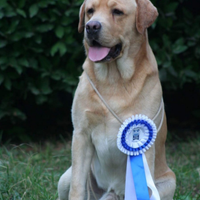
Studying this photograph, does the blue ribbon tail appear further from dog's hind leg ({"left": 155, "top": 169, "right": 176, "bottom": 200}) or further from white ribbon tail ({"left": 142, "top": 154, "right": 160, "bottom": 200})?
dog's hind leg ({"left": 155, "top": 169, "right": 176, "bottom": 200})

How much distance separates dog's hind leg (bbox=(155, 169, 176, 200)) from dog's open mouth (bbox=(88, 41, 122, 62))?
1019mm

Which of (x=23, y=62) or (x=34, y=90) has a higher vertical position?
(x=23, y=62)

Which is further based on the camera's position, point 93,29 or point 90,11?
point 90,11

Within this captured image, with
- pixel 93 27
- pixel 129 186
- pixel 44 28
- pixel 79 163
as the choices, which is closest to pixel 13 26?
pixel 44 28

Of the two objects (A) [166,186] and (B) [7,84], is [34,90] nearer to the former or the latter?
(B) [7,84]

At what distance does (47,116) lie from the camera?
19.4ft

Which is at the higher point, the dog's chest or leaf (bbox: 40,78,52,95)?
the dog's chest

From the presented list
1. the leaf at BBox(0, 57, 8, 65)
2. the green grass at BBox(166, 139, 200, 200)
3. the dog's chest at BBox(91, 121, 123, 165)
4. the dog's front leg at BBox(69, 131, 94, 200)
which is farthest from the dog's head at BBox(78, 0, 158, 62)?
the leaf at BBox(0, 57, 8, 65)

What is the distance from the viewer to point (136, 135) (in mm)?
3207

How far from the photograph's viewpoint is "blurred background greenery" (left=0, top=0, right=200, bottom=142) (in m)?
4.64

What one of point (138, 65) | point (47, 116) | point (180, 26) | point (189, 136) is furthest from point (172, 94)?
point (138, 65)

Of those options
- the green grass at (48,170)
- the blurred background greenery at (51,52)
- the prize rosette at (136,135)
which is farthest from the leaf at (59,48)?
the prize rosette at (136,135)

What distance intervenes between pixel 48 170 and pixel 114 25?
1.81 m

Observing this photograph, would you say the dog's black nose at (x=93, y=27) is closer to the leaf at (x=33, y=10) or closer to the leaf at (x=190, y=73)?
the leaf at (x=33, y=10)
